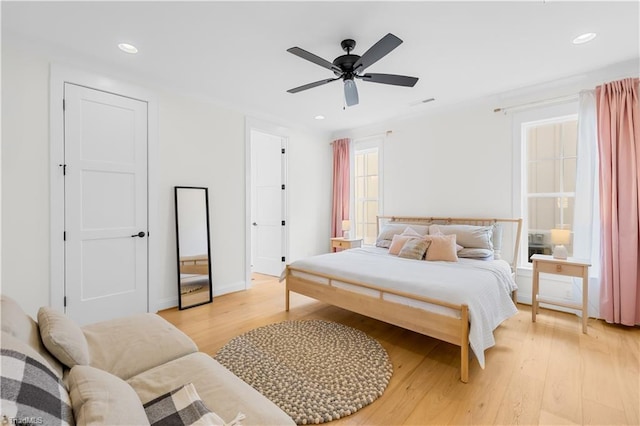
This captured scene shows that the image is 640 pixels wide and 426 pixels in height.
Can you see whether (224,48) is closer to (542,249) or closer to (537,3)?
(537,3)

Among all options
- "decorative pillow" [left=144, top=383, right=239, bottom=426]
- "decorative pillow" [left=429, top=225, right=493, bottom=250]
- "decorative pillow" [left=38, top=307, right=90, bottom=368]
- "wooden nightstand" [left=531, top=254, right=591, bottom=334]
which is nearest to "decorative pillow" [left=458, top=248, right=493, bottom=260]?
"decorative pillow" [left=429, top=225, right=493, bottom=250]

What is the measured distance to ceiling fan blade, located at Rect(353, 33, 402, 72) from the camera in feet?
6.30

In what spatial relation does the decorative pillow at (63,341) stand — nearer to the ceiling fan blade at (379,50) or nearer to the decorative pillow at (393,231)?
the ceiling fan blade at (379,50)

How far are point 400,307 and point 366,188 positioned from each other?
3226 mm

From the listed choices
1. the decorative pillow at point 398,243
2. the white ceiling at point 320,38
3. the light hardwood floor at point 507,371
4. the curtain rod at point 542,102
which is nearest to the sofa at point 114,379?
the light hardwood floor at point 507,371

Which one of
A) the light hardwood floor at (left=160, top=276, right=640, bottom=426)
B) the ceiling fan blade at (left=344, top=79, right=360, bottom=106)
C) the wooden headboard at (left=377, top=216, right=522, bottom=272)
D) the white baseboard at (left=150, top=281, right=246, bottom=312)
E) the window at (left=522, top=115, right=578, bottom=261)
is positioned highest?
the ceiling fan blade at (left=344, top=79, right=360, bottom=106)

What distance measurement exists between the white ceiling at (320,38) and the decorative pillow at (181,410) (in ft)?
7.79

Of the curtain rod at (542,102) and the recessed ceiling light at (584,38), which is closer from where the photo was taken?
the recessed ceiling light at (584,38)

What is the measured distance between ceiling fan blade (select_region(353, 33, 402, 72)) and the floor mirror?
246cm

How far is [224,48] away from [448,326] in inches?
117

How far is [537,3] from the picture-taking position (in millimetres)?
2041

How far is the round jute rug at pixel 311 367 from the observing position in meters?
1.79

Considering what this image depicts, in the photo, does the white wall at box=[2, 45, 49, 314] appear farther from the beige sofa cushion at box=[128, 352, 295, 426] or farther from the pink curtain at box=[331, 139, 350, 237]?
the pink curtain at box=[331, 139, 350, 237]

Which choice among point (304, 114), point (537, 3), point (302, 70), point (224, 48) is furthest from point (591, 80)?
point (224, 48)
